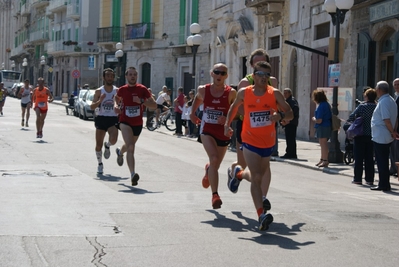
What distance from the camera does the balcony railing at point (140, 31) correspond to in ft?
172

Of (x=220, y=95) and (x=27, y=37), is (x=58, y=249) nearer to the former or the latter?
(x=220, y=95)

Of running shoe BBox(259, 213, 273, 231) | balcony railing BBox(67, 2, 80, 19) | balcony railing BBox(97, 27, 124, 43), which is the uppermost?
balcony railing BBox(67, 2, 80, 19)

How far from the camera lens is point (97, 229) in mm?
8438

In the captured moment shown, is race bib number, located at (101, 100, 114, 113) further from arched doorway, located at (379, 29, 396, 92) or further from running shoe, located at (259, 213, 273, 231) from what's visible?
arched doorway, located at (379, 29, 396, 92)

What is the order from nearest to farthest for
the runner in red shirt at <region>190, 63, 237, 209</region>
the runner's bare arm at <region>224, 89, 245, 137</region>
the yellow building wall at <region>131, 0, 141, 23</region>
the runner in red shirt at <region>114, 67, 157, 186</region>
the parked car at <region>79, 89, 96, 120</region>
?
the runner's bare arm at <region>224, 89, 245, 137</region> → the runner in red shirt at <region>190, 63, 237, 209</region> → the runner in red shirt at <region>114, 67, 157, 186</region> → the parked car at <region>79, 89, 96, 120</region> → the yellow building wall at <region>131, 0, 141, 23</region>

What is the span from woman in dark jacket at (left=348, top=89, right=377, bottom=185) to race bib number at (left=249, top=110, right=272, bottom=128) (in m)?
6.10

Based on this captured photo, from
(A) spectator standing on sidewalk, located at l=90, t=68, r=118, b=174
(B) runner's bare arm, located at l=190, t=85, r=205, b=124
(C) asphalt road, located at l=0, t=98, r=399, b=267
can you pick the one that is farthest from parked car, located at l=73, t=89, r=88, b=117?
(B) runner's bare arm, located at l=190, t=85, r=205, b=124

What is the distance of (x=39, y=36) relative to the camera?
284ft

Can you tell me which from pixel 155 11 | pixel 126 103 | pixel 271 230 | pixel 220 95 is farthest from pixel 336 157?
pixel 155 11

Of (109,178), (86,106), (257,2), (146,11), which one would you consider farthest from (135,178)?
(146,11)

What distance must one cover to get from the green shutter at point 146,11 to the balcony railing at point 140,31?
0.59 meters

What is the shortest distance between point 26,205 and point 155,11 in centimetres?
4308

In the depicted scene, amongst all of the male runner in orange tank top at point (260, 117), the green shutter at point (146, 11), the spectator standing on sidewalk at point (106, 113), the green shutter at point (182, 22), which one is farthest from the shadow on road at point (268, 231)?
the green shutter at point (146, 11)

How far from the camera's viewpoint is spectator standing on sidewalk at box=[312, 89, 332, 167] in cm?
1812
